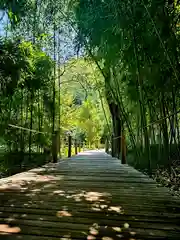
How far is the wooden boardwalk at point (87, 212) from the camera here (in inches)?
52.0

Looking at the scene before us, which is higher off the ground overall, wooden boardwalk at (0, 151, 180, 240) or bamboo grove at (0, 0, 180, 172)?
bamboo grove at (0, 0, 180, 172)

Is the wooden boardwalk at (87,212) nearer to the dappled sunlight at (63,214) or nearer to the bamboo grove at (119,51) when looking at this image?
the dappled sunlight at (63,214)

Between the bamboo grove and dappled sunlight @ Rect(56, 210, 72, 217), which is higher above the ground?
the bamboo grove

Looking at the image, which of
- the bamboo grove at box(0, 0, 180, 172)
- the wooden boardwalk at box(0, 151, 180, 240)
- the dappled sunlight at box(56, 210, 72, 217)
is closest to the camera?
the wooden boardwalk at box(0, 151, 180, 240)

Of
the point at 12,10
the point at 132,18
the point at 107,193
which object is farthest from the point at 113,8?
the point at 107,193

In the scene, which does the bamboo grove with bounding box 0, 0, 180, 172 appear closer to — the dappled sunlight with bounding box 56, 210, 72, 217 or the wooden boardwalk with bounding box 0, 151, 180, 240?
the wooden boardwalk with bounding box 0, 151, 180, 240

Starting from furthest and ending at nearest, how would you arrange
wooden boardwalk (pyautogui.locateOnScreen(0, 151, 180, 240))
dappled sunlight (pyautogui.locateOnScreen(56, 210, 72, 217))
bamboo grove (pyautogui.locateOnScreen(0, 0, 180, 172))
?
bamboo grove (pyautogui.locateOnScreen(0, 0, 180, 172))
dappled sunlight (pyautogui.locateOnScreen(56, 210, 72, 217))
wooden boardwalk (pyautogui.locateOnScreen(0, 151, 180, 240))

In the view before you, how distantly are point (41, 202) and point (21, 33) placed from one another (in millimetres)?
3916

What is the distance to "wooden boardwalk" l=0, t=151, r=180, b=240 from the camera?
4.33 feet

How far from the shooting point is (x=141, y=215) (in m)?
1.61

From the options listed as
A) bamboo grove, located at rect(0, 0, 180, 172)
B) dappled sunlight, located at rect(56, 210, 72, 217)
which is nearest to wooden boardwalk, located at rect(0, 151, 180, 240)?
dappled sunlight, located at rect(56, 210, 72, 217)

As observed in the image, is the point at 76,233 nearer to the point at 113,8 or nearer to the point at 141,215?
the point at 141,215

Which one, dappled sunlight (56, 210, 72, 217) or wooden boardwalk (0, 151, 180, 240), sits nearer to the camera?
wooden boardwalk (0, 151, 180, 240)

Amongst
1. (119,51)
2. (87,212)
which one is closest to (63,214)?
(87,212)
